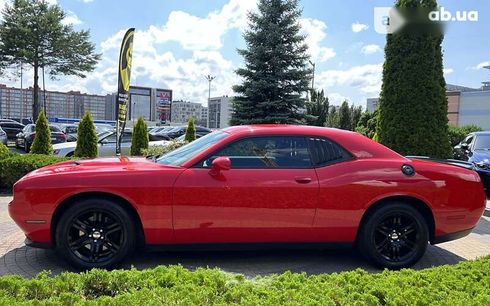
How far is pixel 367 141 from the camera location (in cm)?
510

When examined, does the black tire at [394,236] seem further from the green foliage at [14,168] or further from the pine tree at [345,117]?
the pine tree at [345,117]

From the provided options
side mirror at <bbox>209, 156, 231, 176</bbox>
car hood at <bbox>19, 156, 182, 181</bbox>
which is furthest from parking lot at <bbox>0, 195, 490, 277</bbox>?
side mirror at <bbox>209, 156, 231, 176</bbox>

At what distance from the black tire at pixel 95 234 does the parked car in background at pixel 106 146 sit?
30.8 ft

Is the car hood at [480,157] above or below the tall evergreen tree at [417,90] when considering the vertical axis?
below

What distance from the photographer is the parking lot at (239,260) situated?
186 inches

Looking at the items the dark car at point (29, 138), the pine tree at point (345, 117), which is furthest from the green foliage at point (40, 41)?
the pine tree at point (345, 117)

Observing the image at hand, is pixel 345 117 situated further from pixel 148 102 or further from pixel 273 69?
pixel 148 102

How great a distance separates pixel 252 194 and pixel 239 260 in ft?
3.19

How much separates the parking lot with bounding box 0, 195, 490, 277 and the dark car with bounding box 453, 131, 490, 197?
467cm

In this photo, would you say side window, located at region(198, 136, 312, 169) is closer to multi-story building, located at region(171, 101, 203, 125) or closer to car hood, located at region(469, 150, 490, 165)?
car hood, located at region(469, 150, 490, 165)

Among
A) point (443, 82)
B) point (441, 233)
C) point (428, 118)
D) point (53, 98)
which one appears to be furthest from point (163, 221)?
point (53, 98)

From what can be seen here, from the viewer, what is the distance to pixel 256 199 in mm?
4578

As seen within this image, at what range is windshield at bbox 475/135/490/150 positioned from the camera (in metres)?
11.1

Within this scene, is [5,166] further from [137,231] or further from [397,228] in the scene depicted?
[397,228]
